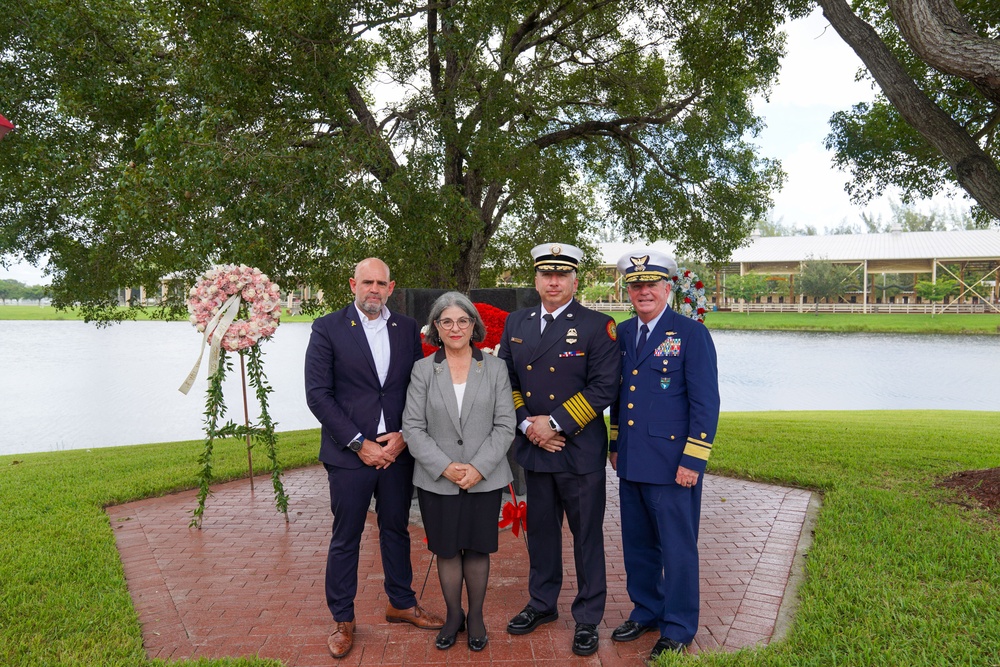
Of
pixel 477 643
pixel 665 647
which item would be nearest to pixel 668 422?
pixel 665 647

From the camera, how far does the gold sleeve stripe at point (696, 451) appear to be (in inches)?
146

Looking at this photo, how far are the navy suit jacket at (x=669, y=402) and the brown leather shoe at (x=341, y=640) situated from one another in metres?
1.80

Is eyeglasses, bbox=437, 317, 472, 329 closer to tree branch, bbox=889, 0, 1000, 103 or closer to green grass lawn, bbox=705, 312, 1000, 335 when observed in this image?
tree branch, bbox=889, 0, 1000, 103

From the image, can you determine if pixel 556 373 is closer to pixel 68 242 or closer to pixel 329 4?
pixel 329 4

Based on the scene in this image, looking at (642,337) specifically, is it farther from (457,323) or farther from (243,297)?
(243,297)

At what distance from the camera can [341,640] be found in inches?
153

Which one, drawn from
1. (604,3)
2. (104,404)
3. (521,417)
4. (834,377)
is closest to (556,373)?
(521,417)

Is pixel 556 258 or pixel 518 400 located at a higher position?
pixel 556 258

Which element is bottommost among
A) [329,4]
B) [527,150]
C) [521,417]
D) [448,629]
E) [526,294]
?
[448,629]

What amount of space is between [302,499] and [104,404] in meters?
15.9

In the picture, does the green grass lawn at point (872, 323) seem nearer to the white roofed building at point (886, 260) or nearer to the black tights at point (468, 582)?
the white roofed building at point (886, 260)

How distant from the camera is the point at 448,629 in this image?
3.93 meters

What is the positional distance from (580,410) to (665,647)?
53.7 inches

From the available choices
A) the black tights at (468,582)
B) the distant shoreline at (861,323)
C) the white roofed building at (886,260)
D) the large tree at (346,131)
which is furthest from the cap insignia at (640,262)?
the white roofed building at (886,260)
